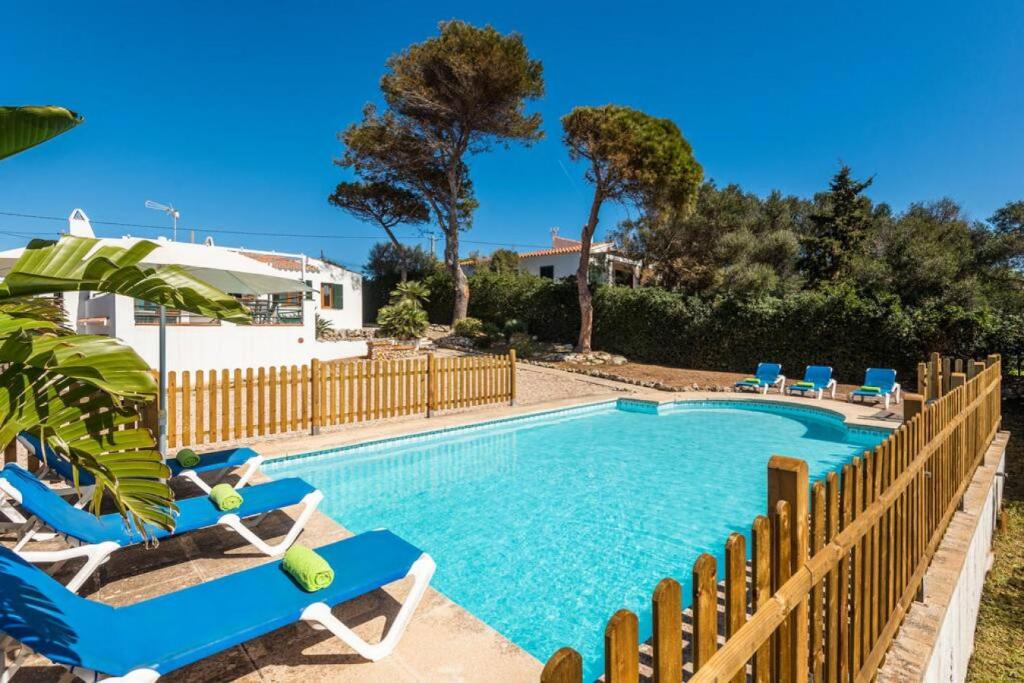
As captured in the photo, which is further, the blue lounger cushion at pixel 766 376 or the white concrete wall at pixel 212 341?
the blue lounger cushion at pixel 766 376

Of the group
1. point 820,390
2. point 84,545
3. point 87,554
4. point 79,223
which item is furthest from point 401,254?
point 87,554

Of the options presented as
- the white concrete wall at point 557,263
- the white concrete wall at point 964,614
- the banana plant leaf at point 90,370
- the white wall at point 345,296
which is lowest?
the white concrete wall at point 964,614

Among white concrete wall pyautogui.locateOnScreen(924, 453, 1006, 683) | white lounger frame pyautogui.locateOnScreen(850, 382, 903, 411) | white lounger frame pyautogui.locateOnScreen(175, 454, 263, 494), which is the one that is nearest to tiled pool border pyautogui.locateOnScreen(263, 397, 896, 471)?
white lounger frame pyautogui.locateOnScreen(175, 454, 263, 494)

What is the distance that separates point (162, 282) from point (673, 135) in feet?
64.2

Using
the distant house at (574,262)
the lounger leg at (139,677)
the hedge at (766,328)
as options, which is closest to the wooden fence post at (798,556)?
the lounger leg at (139,677)

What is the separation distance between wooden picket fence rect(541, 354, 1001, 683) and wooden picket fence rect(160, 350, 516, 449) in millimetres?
6689

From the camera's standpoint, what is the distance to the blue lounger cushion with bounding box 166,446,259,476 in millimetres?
5103

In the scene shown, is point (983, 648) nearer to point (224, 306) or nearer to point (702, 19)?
point (224, 306)

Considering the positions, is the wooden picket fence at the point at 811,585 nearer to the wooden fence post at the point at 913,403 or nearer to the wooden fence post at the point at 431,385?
the wooden fence post at the point at 913,403

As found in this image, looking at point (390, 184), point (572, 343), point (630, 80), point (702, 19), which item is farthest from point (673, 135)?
point (390, 184)

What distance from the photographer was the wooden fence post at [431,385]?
32.4 feet

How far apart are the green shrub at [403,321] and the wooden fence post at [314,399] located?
12.7 metres

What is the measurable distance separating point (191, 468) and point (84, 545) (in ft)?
6.19

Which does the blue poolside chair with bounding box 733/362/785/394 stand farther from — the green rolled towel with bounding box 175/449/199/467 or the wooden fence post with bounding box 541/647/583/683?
the wooden fence post with bounding box 541/647/583/683
